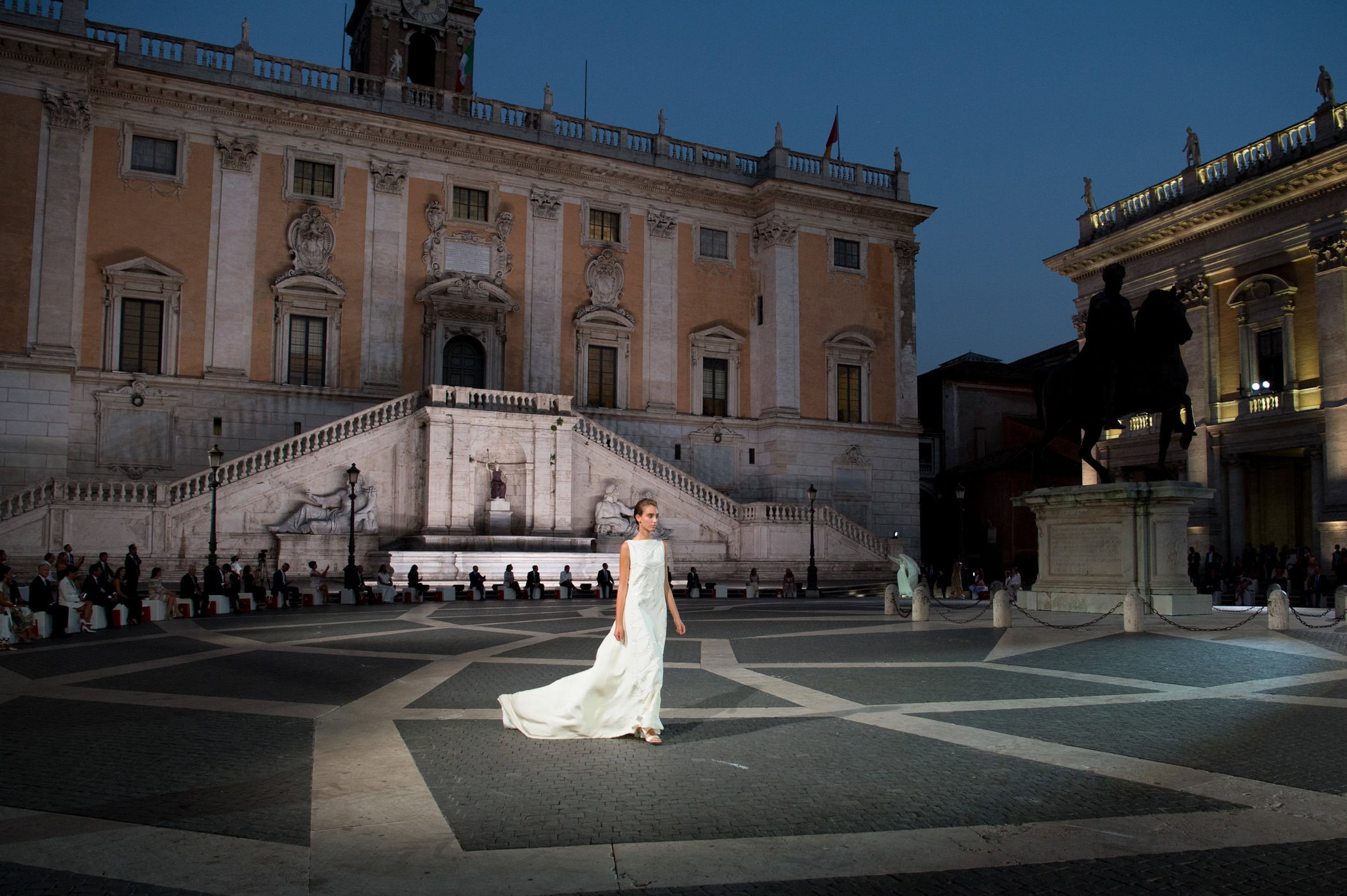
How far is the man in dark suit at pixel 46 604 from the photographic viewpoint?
16.8 meters

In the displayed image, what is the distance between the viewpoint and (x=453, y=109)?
126 ft

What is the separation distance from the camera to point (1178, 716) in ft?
28.3

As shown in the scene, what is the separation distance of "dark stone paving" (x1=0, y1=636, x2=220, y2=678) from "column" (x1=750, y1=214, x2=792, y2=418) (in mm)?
29065

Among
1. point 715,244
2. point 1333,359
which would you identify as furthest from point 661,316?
point 1333,359

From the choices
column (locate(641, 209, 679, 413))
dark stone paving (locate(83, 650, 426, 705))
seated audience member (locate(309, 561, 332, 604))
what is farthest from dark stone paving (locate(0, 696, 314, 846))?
column (locate(641, 209, 679, 413))

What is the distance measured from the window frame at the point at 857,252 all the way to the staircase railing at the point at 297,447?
762 inches

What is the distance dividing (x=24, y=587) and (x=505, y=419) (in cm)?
1464

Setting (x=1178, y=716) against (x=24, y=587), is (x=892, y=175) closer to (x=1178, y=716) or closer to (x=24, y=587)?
(x=24, y=587)

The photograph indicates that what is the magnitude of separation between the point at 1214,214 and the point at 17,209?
123 ft

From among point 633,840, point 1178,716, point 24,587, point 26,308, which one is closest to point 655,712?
point 633,840

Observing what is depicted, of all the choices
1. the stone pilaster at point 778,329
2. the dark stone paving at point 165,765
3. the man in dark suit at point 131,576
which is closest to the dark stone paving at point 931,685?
the dark stone paving at point 165,765

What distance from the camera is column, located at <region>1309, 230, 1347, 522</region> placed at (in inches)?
1123

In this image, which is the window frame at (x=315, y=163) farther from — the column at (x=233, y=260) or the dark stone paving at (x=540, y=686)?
the dark stone paving at (x=540, y=686)

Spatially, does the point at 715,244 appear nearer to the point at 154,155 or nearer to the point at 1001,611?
the point at 154,155
